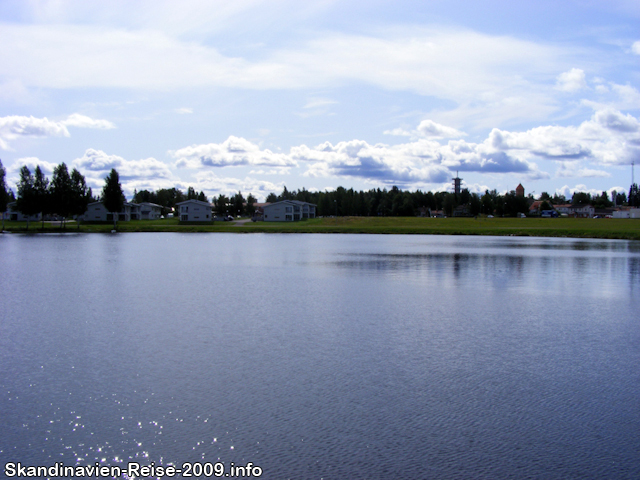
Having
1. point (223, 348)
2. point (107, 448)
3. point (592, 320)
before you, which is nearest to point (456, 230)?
point (592, 320)

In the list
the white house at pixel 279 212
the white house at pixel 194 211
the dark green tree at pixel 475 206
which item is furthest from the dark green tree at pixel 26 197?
the dark green tree at pixel 475 206

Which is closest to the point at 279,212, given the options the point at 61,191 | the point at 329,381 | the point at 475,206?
the point at 61,191

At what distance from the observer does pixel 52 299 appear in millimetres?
20891

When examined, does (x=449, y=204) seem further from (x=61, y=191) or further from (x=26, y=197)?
(x=26, y=197)

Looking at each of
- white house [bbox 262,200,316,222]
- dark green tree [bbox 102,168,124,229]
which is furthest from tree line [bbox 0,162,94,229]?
white house [bbox 262,200,316,222]

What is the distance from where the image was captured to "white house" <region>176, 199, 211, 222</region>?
128500mm

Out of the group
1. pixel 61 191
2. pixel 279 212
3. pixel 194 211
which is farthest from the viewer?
pixel 279 212

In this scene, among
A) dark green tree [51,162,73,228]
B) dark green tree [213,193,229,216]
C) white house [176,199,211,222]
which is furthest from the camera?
dark green tree [213,193,229,216]

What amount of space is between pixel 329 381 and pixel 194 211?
122m

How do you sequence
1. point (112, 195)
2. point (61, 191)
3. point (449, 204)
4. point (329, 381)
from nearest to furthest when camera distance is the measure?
1. point (329, 381)
2. point (61, 191)
3. point (112, 195)
4. point (449, 204)

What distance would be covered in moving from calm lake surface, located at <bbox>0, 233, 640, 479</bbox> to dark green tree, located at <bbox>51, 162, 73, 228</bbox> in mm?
86667

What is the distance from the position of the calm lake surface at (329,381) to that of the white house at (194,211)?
10665 centimetres

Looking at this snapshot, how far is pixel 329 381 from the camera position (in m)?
10.9

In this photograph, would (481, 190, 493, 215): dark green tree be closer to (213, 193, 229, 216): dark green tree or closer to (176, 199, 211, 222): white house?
(213, 193, 229, 216): dark green tree
